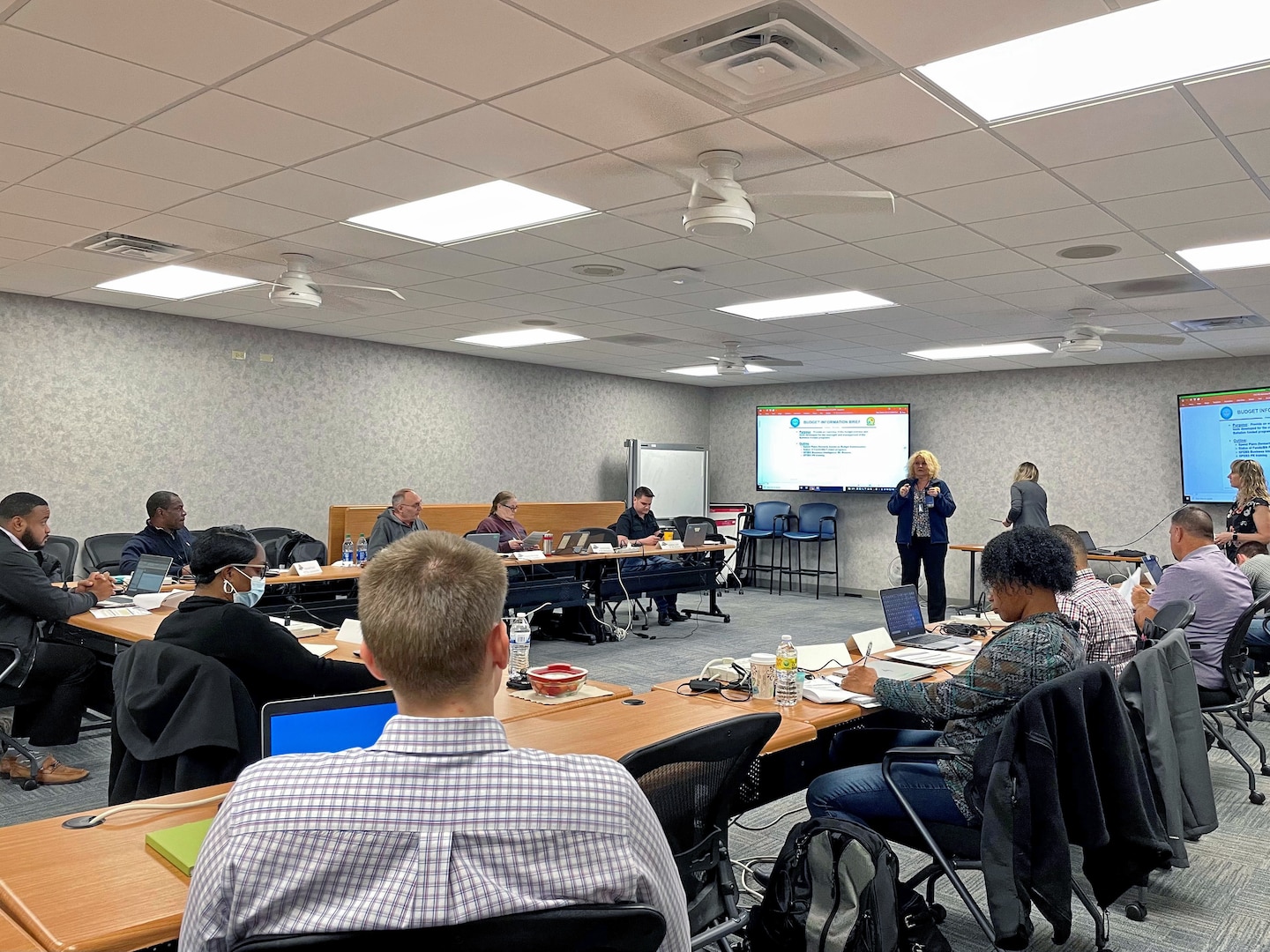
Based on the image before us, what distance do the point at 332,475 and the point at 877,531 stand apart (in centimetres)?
628

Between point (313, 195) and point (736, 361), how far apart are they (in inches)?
184

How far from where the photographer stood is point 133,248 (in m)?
5.09

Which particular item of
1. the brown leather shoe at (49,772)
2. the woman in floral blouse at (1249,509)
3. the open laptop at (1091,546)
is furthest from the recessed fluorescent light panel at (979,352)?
the brown leather shoe at (49,772)

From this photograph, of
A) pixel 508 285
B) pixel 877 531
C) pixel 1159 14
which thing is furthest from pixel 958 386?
pixel 1159 14

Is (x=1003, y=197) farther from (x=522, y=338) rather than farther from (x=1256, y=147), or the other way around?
(x=522, y=338)

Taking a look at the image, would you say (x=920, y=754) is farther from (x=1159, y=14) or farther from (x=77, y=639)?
(x=77, y=639)

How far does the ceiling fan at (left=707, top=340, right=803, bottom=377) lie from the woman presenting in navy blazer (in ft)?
5.78

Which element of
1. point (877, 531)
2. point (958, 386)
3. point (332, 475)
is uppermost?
point (958, 386)

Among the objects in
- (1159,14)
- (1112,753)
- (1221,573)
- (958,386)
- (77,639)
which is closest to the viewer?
(1112,753)

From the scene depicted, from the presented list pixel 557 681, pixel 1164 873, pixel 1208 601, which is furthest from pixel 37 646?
pixel 1208 601

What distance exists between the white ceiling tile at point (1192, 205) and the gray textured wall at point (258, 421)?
21.7ft

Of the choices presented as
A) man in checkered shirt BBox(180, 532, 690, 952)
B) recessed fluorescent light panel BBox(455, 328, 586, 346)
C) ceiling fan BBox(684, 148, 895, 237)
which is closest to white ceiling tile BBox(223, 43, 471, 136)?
ceiling fan BBox(684, 148, 895, 237)

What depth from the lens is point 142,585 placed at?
477 centimetres

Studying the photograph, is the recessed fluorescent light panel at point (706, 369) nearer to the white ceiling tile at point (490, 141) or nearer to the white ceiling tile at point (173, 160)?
the white ceiling tile at point (490, 141)
